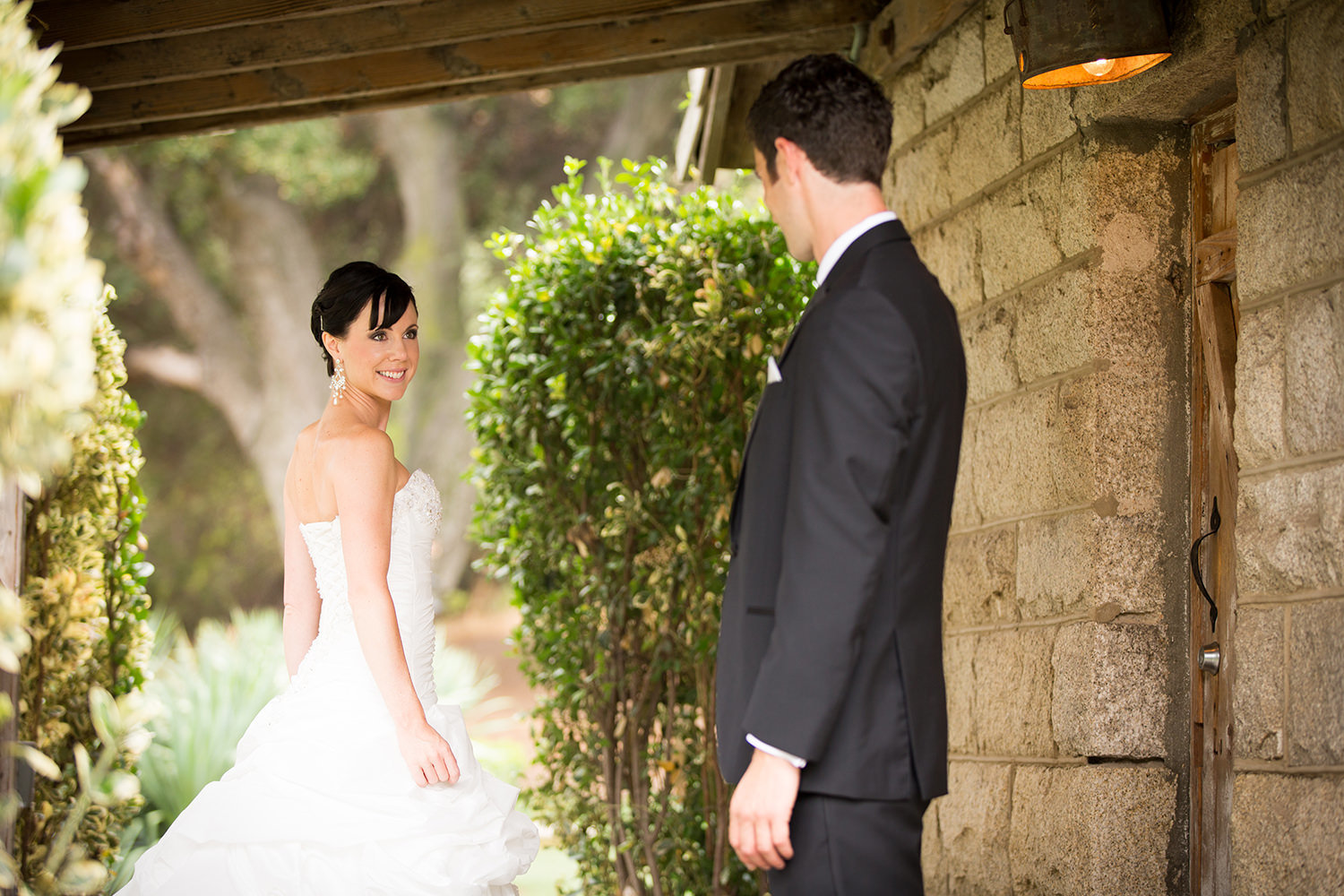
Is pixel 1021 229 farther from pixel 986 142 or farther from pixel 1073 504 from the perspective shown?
pixel 1073 504

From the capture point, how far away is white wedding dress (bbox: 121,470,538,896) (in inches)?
95.0

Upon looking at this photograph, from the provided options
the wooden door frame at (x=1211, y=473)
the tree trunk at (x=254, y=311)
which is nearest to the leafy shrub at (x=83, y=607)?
the wooden door frame at (x=1211, y=473)

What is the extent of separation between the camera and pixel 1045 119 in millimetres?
3082

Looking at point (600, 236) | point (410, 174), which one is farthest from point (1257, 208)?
point (410, 174)

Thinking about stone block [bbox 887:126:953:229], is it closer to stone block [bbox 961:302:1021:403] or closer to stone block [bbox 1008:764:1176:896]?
stone block [bbox 961:302:1021:403]

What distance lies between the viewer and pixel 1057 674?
2.94 meters

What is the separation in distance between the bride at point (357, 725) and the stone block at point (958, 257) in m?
1.63

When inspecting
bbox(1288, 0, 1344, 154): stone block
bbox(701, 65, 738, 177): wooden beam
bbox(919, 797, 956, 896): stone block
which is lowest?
bbox(919, 797, 956, 896): stone block

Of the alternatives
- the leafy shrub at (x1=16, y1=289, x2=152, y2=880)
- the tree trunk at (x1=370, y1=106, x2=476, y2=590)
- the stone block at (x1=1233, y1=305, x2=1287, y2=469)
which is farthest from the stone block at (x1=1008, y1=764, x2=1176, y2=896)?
the tree trunk at (x1=370, y1=106, x2=476, y2=590)

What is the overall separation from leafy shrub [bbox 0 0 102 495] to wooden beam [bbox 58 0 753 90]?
2707 millimetres

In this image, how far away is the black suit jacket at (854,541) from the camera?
168 cm

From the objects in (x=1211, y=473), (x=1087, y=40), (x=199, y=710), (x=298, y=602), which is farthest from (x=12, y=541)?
(x=1211, y=473)

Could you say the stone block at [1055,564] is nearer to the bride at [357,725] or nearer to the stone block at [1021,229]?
the stone block at [1021,229]

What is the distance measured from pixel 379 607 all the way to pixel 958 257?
6.63 ft
